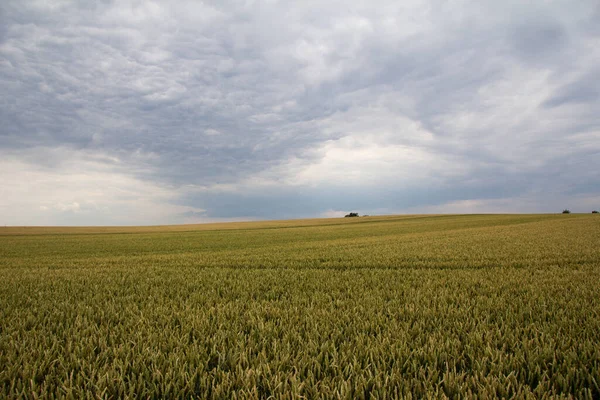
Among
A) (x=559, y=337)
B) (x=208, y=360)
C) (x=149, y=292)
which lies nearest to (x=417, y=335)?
(x=559, y=337)

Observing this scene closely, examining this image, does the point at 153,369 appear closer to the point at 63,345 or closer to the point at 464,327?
the point at 63,345

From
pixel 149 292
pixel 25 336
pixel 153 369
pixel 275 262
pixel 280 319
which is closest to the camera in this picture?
pixel 153 369

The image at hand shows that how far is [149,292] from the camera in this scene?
21.0 feet

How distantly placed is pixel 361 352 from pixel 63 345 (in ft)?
11.2

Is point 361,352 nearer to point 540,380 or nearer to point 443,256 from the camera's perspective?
point 540,380

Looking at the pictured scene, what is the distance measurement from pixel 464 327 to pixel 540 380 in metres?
1.22

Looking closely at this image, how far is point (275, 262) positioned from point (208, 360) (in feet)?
28.7

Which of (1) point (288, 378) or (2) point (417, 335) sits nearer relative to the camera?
(1) point (288, 378)

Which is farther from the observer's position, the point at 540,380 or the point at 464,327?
the point at 464,327

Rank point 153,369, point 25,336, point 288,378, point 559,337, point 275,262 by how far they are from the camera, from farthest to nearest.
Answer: point 275,262 → point 25,336 → point 559,337 → point 153,369 → point 288,378

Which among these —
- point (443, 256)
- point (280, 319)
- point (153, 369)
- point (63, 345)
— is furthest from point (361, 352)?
point (443, 256)

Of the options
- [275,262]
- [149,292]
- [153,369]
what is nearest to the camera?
[153,369]

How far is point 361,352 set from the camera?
3.11m

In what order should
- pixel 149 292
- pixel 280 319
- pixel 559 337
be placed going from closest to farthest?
pixel 559 337 < pixel 280 319 < pixel 149 292
